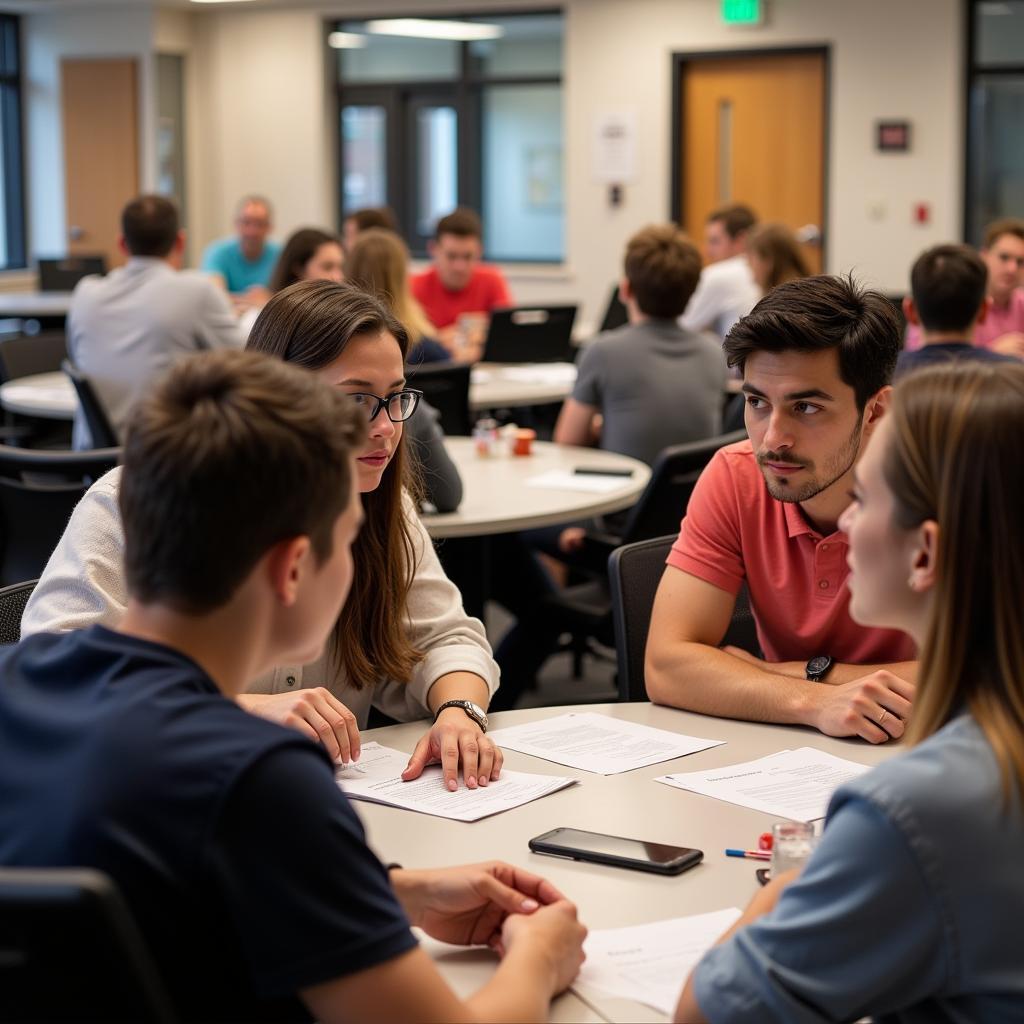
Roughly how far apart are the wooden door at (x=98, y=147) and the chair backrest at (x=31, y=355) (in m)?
5.59

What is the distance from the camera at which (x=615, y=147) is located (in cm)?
1055

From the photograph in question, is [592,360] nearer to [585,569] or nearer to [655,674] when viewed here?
[585,569]

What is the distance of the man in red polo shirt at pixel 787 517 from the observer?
222 centimetres

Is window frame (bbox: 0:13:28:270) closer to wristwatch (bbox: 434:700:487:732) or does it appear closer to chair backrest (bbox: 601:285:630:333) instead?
chair backrest (bbox: 601:285:630:333)

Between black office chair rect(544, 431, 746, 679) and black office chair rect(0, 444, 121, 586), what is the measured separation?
124 centimetres

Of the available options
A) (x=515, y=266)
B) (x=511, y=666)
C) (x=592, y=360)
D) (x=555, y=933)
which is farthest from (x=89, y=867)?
(x=515, y=266)

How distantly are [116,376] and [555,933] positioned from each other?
14.6 ft

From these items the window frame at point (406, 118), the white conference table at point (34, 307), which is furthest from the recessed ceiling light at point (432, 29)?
the white conference table at point (34, 307)

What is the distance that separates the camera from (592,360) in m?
4.59

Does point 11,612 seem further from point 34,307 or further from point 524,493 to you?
point 34,307

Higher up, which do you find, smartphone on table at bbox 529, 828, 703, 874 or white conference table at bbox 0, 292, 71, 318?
white conference table at bbox 0, 292, 71, 318

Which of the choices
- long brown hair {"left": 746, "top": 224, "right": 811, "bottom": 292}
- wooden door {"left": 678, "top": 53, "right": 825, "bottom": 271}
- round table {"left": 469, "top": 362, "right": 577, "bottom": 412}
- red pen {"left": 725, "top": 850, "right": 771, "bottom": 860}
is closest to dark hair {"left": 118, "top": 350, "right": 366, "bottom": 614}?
red pen {"left": 725, "top": 850, "right": 771, "bottom": 860}

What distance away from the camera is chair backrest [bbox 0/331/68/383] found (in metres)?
6.05

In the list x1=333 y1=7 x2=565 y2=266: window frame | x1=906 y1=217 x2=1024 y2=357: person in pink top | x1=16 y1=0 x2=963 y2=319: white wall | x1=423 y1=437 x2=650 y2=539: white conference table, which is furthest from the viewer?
x1=333 y1=7 x2=565 y2=266: window frame
